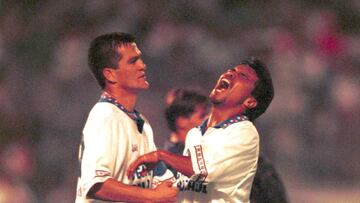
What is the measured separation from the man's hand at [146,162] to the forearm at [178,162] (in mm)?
18

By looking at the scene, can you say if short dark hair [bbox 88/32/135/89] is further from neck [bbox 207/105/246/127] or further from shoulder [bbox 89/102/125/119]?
neck [bbox 207/105/246/127]

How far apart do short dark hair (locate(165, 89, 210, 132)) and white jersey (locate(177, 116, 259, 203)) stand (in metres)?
0.22

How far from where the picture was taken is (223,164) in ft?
4.79

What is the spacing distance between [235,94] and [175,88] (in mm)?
564

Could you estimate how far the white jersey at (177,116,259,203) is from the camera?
1.46 meters

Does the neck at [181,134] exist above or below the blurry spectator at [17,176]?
above

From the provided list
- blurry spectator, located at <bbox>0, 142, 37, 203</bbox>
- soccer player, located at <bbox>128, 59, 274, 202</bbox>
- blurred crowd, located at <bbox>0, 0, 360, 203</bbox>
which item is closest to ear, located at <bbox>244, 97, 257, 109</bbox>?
soccer player, located at <bbox>128, 59, 274, 202</bbox>

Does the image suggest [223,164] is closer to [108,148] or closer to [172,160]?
[172,160]

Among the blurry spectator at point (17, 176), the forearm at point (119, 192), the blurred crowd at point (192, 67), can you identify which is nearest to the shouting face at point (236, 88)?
the forearm at point (119, 192)

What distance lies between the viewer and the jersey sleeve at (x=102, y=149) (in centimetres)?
138

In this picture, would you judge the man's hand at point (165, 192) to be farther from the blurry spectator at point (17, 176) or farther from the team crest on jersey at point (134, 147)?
the blurry spectator at point (17, 176)

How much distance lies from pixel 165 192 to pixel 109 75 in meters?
0.27

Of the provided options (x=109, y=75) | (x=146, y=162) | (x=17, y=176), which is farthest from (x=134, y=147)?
(x=17, y=176)

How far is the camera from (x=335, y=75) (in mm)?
2287
